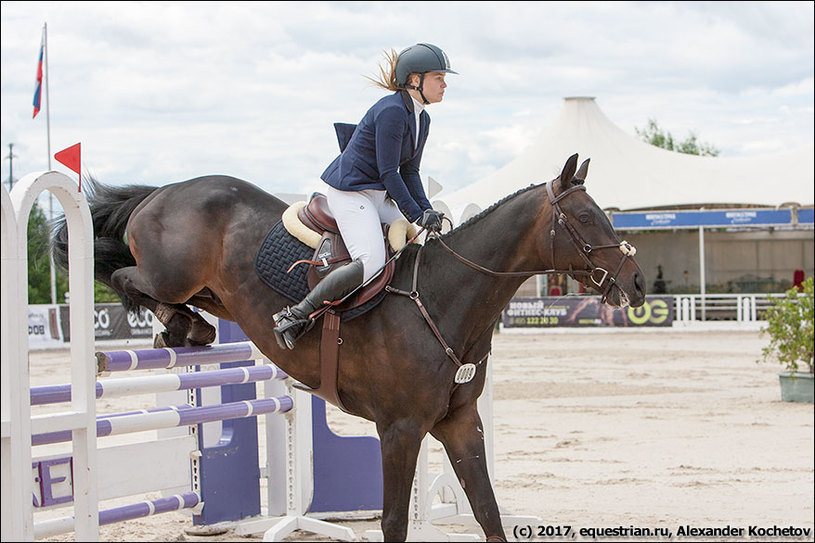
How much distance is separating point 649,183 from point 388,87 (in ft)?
95.3

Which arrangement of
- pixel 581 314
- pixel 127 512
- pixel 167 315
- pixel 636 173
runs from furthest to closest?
pixel 636 173 → pixel 581 314 → pixel 127 512 → pixel 167 315

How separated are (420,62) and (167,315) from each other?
1.78 meters

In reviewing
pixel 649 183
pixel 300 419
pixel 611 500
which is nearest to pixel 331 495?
pixel 300 419

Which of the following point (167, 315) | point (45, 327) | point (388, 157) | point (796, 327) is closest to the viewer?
point (388, 157)

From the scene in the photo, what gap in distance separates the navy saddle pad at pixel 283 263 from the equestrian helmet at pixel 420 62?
0.90 metres

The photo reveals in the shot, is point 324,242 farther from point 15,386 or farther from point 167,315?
point 15,386

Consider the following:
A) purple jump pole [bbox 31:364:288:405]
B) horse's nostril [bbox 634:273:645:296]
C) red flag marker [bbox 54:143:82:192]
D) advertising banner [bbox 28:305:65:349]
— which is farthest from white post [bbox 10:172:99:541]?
advertising banner [bbox 28:305:65:349]

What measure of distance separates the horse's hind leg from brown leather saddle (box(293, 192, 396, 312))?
0.81 metres

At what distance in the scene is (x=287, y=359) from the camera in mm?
4363

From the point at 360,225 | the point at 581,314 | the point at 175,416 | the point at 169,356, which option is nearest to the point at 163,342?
the point at 169,356

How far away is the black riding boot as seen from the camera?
4023 millimetres

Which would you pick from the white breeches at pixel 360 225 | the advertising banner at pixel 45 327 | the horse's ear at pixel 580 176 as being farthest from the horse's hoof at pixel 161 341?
the advertising banner at pixel 45 327

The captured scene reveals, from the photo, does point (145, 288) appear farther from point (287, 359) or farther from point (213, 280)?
point (287, 359)

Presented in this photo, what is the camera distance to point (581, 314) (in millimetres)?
24234
